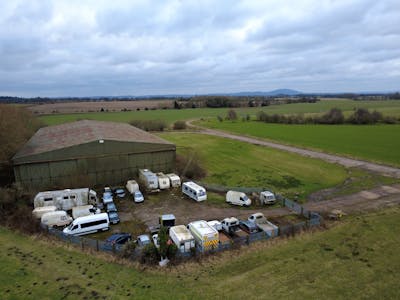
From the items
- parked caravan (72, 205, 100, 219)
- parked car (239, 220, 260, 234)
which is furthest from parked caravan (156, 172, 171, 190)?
parked car (239, 220, 260, 234)

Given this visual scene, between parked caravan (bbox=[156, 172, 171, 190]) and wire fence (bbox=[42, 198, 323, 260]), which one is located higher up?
parked caravan (bbox=[156, 172, 171, 190])

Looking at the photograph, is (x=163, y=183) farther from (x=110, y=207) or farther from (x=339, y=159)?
(x=339, y=159)

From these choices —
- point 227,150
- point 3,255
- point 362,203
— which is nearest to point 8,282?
point 3,255

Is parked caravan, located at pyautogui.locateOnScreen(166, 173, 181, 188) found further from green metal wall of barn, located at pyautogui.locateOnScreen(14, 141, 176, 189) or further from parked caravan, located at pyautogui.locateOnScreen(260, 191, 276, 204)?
parked caravan, located at pyautogui.locateOnScreen(260, 191, 276, 204)

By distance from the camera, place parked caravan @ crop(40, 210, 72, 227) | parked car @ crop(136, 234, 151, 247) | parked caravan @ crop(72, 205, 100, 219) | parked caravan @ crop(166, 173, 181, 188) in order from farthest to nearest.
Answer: parked caravan @ crop(166, 173, 181, 188), parked caravan @ crop(72, 205, 100, 219), parked caravan @ crop(40, 210, 72, 227), parked car @ crop(136, 234, 151, 247)

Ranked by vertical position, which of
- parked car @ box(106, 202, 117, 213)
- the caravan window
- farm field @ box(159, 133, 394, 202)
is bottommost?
farm field @ box(159, 133, 394, 202)

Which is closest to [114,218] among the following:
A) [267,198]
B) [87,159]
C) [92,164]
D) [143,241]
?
[143,241]

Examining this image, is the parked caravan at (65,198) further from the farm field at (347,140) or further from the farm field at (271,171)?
the farm field at (347,140)
